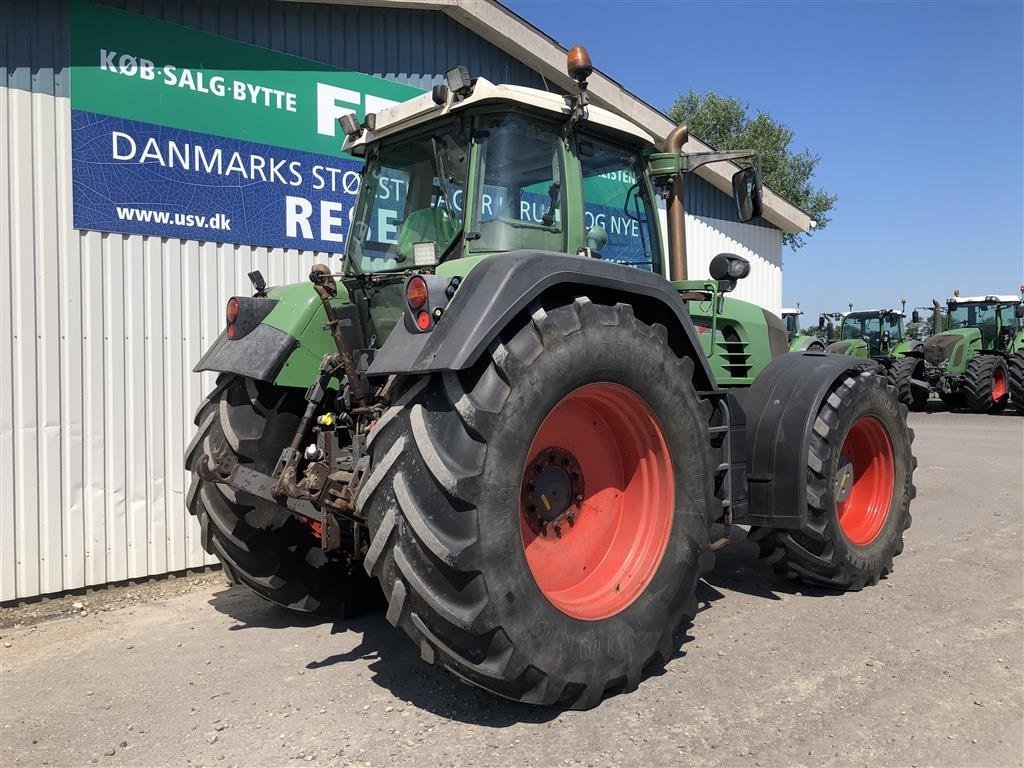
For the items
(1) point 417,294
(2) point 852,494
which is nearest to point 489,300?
(1) point 417,294

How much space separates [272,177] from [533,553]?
409 centimetres

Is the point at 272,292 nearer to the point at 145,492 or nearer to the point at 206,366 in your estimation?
the point at 206,366

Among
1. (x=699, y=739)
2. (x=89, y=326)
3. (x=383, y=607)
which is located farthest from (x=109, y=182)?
(x=699, y=739)

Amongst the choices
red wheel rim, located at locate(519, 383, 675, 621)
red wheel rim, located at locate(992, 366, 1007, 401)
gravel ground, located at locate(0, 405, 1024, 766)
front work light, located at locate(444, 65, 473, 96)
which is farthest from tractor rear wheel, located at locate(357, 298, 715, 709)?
red wheel rim, located at locate(992, 366, 1007, 401)

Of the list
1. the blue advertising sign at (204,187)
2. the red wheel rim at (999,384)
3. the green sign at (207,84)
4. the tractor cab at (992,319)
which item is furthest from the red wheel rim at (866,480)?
the tractor cab at (992,319)

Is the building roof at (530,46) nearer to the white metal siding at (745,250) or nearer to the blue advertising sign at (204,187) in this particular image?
the white metal siding at (745,250)

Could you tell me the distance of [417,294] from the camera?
9.79 ft

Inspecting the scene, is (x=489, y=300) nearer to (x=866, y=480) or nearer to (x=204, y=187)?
(x=866, y=480)

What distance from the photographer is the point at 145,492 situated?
18.0 feet

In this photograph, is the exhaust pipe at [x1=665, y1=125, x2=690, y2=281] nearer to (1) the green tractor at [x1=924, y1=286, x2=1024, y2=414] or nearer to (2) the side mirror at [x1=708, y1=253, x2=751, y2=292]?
(2) the side mirror at [x1=708, y1=253, x2=751, y2=292]

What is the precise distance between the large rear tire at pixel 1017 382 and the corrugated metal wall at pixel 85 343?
1746 centimetres

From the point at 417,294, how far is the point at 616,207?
6.08ft

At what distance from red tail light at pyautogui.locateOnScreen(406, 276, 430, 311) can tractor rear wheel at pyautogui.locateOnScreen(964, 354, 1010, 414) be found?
18.5 m

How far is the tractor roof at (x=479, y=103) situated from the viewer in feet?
11.9
